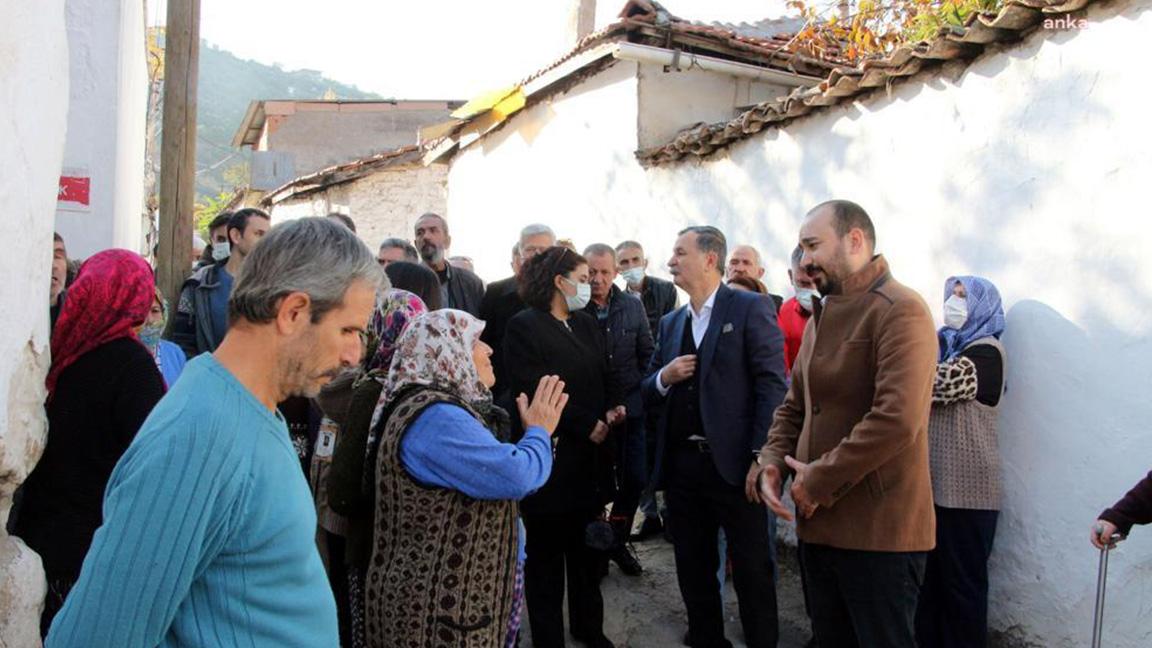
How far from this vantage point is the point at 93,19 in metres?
5.01

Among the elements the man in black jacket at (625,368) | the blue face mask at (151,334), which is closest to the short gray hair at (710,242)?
the man in black jacket at (625,368)

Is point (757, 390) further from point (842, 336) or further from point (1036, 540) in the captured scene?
point (1036, 540)

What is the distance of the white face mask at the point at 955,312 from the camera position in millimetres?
4285

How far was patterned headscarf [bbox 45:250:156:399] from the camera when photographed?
108 inches

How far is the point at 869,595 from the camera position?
309cm

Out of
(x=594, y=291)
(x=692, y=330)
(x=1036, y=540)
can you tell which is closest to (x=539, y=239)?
(x=594, y=291)

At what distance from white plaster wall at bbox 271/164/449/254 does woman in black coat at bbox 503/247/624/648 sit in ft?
44.3

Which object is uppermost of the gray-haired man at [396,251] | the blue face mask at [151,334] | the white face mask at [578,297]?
the gray-haired man at [396,251]

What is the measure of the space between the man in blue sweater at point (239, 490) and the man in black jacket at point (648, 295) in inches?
191

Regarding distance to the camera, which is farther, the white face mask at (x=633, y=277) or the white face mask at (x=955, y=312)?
the white face mask at (x=633, y=277)

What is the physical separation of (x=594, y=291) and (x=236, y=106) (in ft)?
211

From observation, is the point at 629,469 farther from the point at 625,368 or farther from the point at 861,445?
the point at 861,445

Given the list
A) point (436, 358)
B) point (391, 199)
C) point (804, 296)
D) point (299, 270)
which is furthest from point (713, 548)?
point (391, 199)

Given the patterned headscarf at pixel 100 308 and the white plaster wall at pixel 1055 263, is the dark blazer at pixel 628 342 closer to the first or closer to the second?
the white plaster wall at pixel 1055 263
